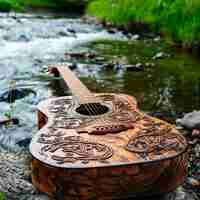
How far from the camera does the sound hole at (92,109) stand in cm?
386

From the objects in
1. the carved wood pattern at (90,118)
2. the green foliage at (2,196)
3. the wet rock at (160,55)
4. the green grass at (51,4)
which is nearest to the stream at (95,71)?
the wet rock at (160,55)

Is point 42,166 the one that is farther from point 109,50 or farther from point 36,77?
point 109,50

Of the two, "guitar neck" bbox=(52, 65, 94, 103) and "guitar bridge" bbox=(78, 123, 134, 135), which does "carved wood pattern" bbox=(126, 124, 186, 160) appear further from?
"guitar neck" bbox=(52, 65, 94, 103)

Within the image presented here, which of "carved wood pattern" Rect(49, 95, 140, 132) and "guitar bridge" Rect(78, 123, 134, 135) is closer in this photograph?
"guitar bridge" Rect(78, 123, 134, 135)

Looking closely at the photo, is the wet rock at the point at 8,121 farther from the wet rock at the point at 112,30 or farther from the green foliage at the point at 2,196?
the wet rock at the point at 112,30

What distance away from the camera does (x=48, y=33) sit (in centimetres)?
1182

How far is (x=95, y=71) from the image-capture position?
7.33m

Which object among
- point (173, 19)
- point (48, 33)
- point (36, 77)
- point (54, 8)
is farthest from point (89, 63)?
point (54, 8)

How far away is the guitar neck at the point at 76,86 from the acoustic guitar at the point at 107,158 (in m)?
0.83

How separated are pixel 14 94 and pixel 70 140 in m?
2.84

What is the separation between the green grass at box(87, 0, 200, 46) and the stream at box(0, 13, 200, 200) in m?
0.36

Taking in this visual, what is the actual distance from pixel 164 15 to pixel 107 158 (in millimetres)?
8438

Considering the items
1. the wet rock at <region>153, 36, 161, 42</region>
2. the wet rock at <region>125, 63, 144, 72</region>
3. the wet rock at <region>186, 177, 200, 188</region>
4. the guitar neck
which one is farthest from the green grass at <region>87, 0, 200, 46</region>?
the wet rock at <region>186, 177, 200, 188</region>

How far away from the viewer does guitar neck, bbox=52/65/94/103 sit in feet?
14.1
